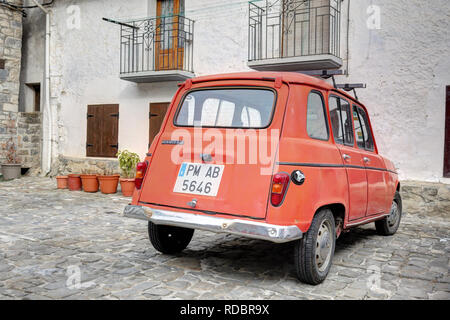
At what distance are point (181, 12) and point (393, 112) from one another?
20.7ft

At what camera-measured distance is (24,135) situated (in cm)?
1402

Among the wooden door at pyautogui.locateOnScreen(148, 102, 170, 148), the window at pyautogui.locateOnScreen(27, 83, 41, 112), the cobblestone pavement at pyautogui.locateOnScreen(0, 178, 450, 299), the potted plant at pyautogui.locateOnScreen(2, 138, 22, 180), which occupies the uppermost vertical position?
the window at pyautogui.locateOnScreen(27, 83, 41, 112)

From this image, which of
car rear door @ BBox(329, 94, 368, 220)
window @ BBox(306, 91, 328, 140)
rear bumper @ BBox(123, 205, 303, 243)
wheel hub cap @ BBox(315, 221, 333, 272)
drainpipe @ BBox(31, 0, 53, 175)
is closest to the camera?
rear bumper @ BBox(123, 205, 303, 243)

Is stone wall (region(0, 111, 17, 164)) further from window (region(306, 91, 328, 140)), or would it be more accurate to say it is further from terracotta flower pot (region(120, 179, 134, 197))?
window (region(306, 91, 328, 140))

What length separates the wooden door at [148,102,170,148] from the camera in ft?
37.6

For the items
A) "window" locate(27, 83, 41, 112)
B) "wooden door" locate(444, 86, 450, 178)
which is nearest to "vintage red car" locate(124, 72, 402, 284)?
"wooden door" locate(444, 86, 450, 178)

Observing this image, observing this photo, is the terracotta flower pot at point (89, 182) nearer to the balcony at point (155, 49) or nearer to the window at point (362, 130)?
the balcony at point (155, 49)

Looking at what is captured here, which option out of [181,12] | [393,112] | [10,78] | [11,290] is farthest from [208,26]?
[11,290]

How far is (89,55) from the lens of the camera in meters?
13.0

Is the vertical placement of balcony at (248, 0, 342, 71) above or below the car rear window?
above

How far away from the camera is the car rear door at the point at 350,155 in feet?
14.2

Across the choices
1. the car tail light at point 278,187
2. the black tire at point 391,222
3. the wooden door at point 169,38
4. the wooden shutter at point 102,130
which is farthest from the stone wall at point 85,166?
the car tail light at point 278,187

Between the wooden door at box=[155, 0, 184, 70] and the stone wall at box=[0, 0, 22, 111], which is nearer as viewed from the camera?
the wooden door at box=[155, 0, 184, 70]

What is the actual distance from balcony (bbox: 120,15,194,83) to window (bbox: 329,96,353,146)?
6.73 m
